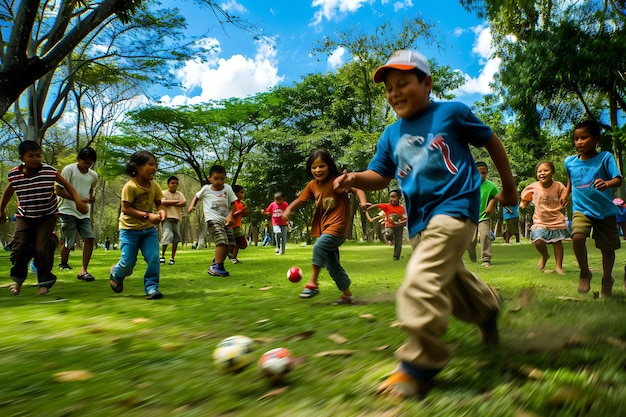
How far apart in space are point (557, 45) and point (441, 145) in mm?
16756

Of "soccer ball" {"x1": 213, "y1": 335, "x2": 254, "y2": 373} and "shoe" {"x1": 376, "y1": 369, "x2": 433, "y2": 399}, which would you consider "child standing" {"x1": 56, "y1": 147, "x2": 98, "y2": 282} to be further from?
"shoe" {"x1": 376, "y1": 369, "x2": 433, "y2": 399}

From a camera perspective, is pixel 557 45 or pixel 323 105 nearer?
pixel 557 45

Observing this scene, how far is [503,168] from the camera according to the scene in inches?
104

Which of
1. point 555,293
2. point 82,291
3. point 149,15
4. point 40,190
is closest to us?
point 555,293

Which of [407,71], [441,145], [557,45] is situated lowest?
[441,145]

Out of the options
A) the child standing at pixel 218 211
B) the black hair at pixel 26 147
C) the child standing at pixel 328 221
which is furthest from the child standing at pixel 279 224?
the child standing at pixel 328 221

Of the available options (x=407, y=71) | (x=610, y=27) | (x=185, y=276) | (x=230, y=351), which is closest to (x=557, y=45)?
(x=610, y=27)

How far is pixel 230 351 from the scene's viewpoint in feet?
8.35

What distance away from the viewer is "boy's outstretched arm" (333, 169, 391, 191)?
2.73 meters

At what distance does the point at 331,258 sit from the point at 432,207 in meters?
2.61

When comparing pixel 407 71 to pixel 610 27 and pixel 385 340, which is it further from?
pixel 610 27

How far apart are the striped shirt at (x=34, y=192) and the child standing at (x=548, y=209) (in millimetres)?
6731

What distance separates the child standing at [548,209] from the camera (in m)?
7.04

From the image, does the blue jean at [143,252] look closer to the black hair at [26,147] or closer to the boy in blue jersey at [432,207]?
the black hair at [26,147]
